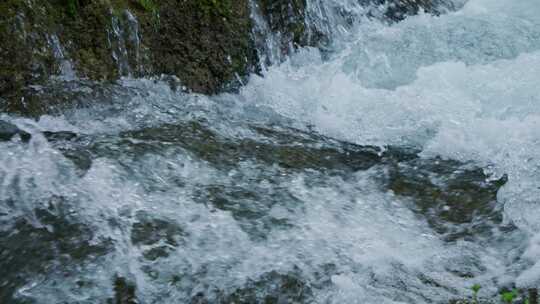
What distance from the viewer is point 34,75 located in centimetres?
484

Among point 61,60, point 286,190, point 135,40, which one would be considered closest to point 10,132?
point 61,60

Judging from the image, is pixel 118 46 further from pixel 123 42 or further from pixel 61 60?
pixel 61 60

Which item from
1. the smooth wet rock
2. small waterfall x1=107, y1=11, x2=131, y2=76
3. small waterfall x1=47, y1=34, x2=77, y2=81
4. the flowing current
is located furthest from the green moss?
the smooth wet rock

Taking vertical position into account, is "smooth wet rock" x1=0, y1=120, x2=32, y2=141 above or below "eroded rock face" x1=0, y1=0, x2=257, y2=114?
below

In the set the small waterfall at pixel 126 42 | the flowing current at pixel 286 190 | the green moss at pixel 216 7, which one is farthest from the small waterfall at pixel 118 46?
the green moss at pixel 216 7

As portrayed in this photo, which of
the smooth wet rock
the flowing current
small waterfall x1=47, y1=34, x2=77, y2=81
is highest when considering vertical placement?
small waterfall x1=47, y1=34, x2=77, y2=81

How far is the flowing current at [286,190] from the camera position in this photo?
3.25m

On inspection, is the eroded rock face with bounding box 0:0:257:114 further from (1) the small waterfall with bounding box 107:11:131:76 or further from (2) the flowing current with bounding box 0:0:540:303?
(2) the flowing current with bounding box 0:0:540:303

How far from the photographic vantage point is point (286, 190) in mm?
4098

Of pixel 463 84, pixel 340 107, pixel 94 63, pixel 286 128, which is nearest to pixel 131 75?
pixel 94 63

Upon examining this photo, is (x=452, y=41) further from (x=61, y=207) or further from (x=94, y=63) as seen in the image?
(x=61, y=207)

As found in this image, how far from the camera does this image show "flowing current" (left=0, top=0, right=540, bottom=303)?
325 cm

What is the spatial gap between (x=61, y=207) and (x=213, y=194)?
84cm

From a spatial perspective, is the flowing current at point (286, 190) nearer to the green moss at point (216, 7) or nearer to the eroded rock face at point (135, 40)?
the eroded rock face at point (135, 40)
